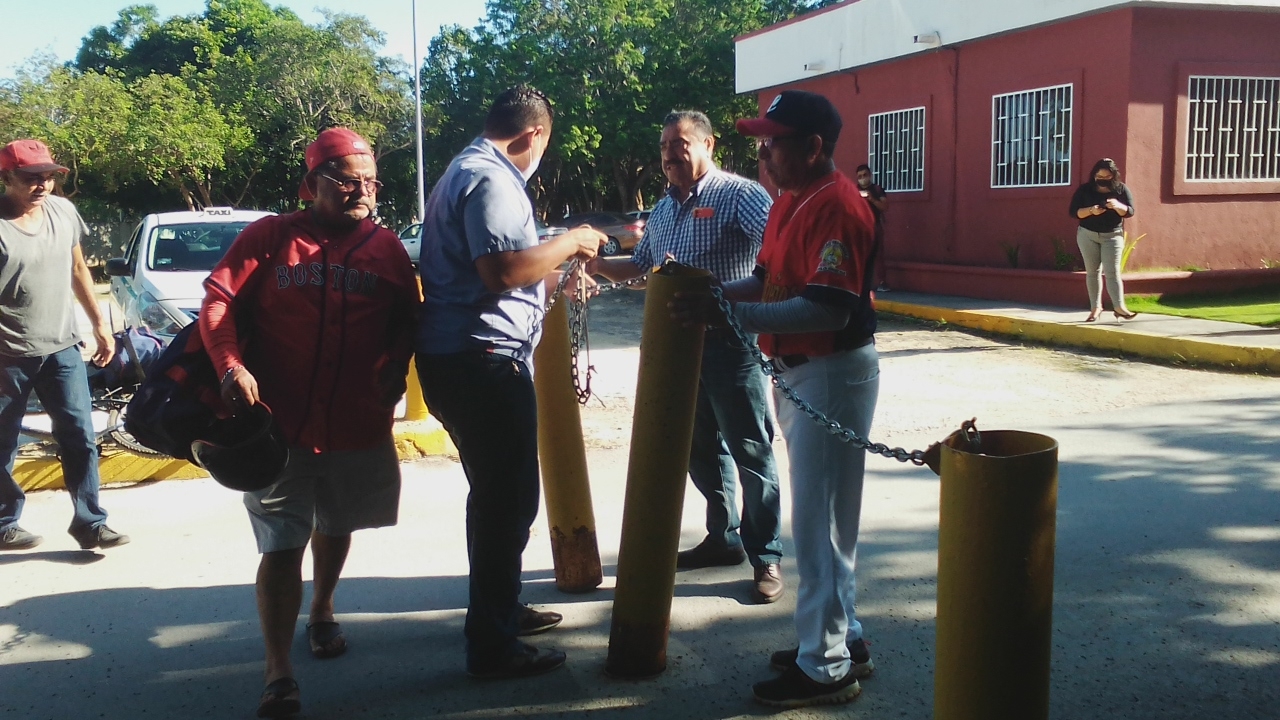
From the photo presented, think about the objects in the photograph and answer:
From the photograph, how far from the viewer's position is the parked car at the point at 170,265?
8578 millimetres

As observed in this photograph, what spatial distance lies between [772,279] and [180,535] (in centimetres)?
351

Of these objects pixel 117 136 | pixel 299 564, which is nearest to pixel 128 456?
pixel 299 564

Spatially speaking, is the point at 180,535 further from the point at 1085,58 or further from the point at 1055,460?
the point at 1085,58

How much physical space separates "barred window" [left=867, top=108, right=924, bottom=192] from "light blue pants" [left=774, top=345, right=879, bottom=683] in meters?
14.6

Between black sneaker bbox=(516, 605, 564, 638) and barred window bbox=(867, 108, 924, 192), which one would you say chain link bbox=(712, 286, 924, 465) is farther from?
barred window bbox=(867, 108, 924, 192)

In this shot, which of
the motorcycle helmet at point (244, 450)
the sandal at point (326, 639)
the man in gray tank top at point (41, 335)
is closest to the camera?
the motorcycle helmet at point (244, 450)

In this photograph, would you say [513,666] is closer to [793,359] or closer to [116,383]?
[793,359]

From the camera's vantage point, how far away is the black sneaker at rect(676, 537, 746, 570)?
15.7 ft

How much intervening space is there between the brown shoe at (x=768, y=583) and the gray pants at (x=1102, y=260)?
26.9 feet

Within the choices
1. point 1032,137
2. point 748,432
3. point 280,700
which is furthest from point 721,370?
point 1032,137

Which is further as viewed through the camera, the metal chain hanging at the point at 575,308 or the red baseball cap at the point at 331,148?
the metal chain hanging at the point at 575,308

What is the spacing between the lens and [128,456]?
21.0 feet

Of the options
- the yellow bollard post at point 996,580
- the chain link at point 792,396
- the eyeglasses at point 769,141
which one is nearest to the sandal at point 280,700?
the chain link at point 792,396

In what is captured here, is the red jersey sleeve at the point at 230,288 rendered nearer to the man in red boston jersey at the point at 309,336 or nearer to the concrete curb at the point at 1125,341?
the man in red boston jersey at the point at 309,336
